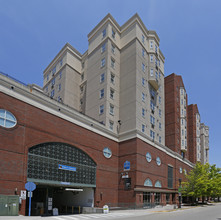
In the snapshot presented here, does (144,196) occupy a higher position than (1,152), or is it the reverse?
(1,152)

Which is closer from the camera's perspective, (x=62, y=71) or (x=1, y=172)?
(x=1, y=172)

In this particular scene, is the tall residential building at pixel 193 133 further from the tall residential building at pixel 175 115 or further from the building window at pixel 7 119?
the building window at pixel 7 119

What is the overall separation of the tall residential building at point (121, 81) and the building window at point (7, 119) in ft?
56.3

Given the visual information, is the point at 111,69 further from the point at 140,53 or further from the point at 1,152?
the point at 1,152

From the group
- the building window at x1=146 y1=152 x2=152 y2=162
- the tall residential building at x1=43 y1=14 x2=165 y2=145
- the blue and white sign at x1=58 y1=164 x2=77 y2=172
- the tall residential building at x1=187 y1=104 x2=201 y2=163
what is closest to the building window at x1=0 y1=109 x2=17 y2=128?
the blue and white sign at x1=58 y1=164 x2=77 y2=172

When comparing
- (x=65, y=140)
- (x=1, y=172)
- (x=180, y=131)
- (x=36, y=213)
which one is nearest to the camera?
(x=1, y=172)

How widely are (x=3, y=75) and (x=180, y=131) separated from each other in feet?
153

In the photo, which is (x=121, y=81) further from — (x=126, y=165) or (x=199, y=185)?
(x=199, y=185)

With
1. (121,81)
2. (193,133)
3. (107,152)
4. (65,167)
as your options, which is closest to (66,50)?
(121,81)

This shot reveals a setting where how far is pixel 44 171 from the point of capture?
26328 millimetres

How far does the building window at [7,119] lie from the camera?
2305 centimetres

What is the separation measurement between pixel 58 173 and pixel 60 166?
840mm

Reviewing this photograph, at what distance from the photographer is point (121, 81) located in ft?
145

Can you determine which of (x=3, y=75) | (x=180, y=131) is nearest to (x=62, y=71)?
(x=3, y=75)
